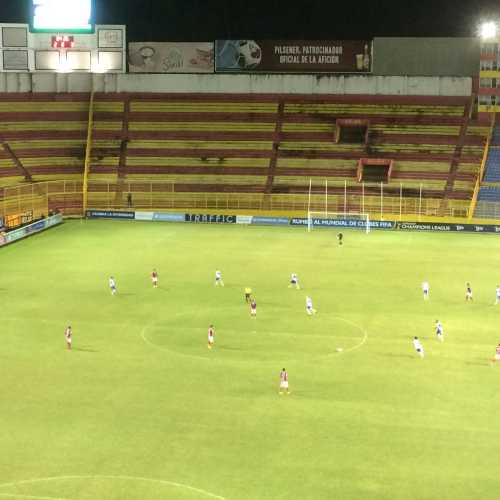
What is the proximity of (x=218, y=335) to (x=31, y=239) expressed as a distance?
100 ft

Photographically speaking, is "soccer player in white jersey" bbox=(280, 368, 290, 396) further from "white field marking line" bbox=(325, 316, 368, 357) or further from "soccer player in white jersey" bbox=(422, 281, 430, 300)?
"soccer player in white jersey" bbox=(422, 281, 430, 300)

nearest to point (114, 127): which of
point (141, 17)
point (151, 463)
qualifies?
point (141, 17)

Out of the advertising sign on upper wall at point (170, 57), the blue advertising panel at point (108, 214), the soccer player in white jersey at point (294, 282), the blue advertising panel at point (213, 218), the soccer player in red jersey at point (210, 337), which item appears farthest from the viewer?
the advertising sign on upper wall at point (170, 57)

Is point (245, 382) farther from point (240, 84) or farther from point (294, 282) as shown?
point (240, 84)

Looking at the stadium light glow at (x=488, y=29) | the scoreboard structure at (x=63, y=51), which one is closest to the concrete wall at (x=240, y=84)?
the scoreboard structure at (x=63, y=51)

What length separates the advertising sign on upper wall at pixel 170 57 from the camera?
8350cm

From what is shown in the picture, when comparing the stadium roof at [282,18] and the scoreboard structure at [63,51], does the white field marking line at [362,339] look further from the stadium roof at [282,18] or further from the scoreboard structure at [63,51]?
the stadium roof at [282,18]

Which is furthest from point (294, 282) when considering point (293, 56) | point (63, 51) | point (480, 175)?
point (63, 51)

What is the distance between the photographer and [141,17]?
292 ft

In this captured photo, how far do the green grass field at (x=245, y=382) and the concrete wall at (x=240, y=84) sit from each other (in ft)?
113

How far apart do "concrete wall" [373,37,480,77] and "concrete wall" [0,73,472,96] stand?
0.83m

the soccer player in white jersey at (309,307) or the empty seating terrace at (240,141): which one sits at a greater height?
the empty seating terrace at (240,141)

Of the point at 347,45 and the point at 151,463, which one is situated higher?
the point at 347,45

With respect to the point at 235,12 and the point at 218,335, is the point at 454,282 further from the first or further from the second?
the point at 235,12
